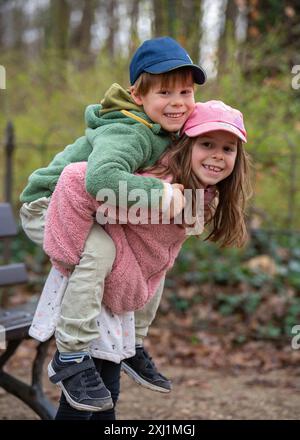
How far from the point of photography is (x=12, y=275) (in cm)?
382

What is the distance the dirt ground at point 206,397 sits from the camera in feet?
12.5

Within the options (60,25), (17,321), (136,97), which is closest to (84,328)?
(136,97)

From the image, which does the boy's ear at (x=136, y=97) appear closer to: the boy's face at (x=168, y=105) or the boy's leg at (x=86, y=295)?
the boy's face at (x=168, y=105)

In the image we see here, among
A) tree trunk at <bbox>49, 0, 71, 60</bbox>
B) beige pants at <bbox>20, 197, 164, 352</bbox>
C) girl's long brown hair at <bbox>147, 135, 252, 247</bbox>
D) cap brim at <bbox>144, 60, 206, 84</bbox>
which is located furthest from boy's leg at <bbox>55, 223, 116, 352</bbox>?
tree trunk at <bbox>49, 0, 71, 60</bbox>

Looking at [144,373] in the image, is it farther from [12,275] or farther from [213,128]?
[12,275]

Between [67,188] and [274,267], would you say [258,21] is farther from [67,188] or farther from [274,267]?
[67,188]

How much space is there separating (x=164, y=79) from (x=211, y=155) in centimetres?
31

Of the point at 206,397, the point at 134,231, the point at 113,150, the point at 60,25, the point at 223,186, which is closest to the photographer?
the point at 113,150

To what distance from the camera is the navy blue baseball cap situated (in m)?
2.28

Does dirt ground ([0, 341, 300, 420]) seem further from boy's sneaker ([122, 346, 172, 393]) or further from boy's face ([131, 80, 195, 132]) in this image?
boy's face ([131, 80, 195, 132])

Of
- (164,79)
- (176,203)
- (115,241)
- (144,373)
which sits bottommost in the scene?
(144,373)

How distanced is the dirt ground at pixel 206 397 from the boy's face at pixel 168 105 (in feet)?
6.56

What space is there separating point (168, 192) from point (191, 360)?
297 cm

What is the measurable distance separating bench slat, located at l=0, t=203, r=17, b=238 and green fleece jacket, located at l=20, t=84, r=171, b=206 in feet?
4.29
